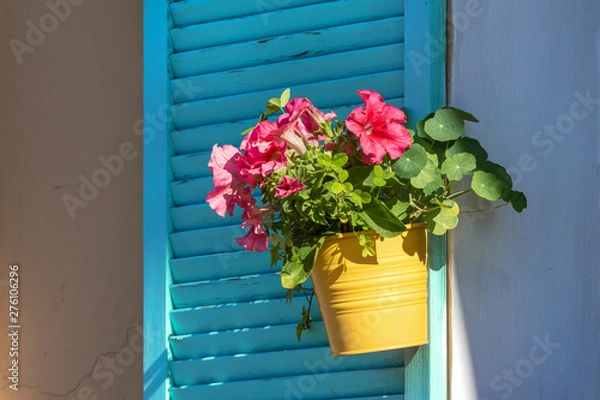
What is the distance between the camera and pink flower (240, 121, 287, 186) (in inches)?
90.0

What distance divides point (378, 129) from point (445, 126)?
0.17 meters

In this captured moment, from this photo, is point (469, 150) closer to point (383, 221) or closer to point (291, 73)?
point (383, 221)

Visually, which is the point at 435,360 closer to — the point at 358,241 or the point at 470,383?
the point at 470,383

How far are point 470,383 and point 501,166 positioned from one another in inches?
19.2

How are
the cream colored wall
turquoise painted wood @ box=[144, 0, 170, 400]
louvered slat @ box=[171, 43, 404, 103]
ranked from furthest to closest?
the cream colored wall → turquoise painted wood @ box=[144, 0, 170, 400] → louvered slat @ box=[171, 43, 404, 103]

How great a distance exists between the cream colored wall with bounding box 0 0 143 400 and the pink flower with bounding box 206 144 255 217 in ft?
2.63

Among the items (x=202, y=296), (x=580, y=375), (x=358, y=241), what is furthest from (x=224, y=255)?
(x=580, y=375)

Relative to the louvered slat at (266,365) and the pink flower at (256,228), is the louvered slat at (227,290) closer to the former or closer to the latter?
the louvered slat at (266,365)

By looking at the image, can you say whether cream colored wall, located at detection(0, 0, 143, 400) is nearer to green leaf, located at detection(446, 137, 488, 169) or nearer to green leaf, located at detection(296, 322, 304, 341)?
green leaf, located at detection(296, 322, 304, 341)

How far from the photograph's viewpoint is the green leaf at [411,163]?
2258 mm

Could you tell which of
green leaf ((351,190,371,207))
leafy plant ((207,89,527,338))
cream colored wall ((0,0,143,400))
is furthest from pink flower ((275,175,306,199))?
cream colored wall ((0,0,143,400))

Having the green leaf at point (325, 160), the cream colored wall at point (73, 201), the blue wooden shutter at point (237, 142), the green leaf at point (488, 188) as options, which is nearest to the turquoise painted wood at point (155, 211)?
the blue wooden shutter at point (237, 142)

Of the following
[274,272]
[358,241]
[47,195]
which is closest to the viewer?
[358,241]

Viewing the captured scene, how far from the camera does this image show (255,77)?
273 cm
